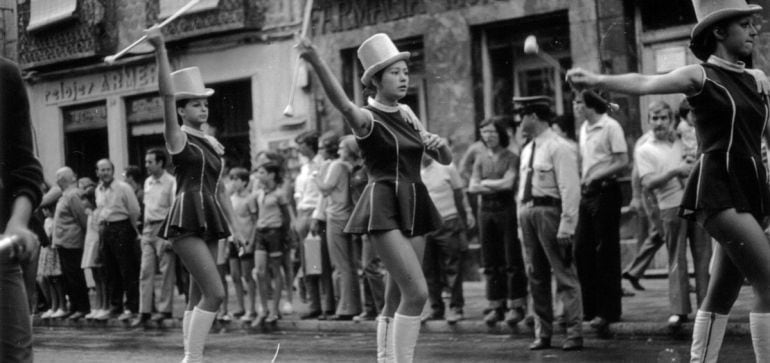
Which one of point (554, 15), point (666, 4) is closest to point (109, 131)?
point (554, 15)

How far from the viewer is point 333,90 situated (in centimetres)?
711

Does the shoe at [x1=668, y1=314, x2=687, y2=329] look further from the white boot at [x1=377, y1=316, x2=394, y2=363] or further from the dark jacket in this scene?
the dark jacket

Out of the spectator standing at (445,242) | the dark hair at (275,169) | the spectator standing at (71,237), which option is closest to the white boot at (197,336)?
the spectator standing at (445,242)

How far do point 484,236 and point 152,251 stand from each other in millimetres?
5047

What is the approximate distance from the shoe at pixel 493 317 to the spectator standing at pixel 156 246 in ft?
15.0

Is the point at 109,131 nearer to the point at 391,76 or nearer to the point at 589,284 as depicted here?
the point at 589,284

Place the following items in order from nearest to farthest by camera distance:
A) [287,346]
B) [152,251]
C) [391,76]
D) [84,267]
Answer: [391,76]
[287,346]
[152,251]
[84,267]

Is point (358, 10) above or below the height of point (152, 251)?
above

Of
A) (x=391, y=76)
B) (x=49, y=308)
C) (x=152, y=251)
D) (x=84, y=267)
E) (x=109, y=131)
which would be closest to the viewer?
(x=391, y=76)

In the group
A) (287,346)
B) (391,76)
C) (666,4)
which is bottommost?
(287,346)

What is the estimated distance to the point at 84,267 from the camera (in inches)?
675

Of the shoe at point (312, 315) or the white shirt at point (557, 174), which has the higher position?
the white shirt at point (557, 174)

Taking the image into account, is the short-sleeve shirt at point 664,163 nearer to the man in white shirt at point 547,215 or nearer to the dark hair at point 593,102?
the dark hair at point 593,102

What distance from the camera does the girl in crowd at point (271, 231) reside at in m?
14.7
